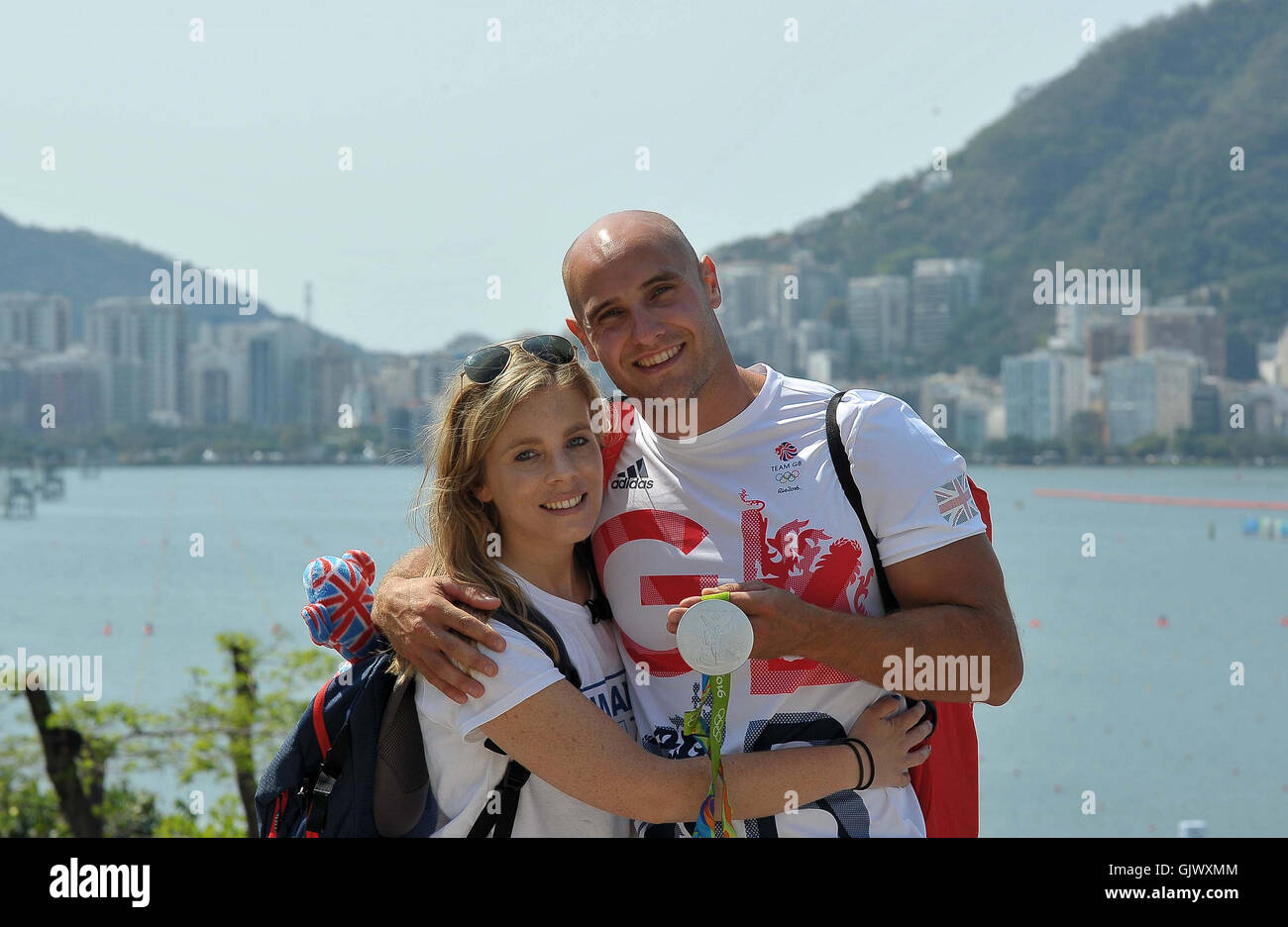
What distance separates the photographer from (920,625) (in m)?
2.38

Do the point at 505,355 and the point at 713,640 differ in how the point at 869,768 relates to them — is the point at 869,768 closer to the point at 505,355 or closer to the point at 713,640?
the point at 713,640

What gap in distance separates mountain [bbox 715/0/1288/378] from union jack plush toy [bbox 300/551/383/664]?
63.1 meters

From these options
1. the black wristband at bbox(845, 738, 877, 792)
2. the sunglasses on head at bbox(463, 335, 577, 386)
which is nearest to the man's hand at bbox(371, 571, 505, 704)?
the sunglasses on head at bbox(463, 335, 577, 386)

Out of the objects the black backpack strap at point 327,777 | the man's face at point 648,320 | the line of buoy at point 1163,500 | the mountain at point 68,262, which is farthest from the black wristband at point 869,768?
the line of buoy at point 1163,500

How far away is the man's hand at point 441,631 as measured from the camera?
2312 mm

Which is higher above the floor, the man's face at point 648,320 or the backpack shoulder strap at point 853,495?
the man's face at point 648,320

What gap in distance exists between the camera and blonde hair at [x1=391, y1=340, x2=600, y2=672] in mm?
2525

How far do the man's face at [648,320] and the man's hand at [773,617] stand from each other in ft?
1.96

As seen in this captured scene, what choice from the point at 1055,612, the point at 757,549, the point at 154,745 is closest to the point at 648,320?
the point at 757,549

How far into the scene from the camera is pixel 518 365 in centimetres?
256

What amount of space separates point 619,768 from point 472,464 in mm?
731

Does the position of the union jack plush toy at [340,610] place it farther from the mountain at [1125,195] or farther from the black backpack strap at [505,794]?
the mountain at [1125,195]
